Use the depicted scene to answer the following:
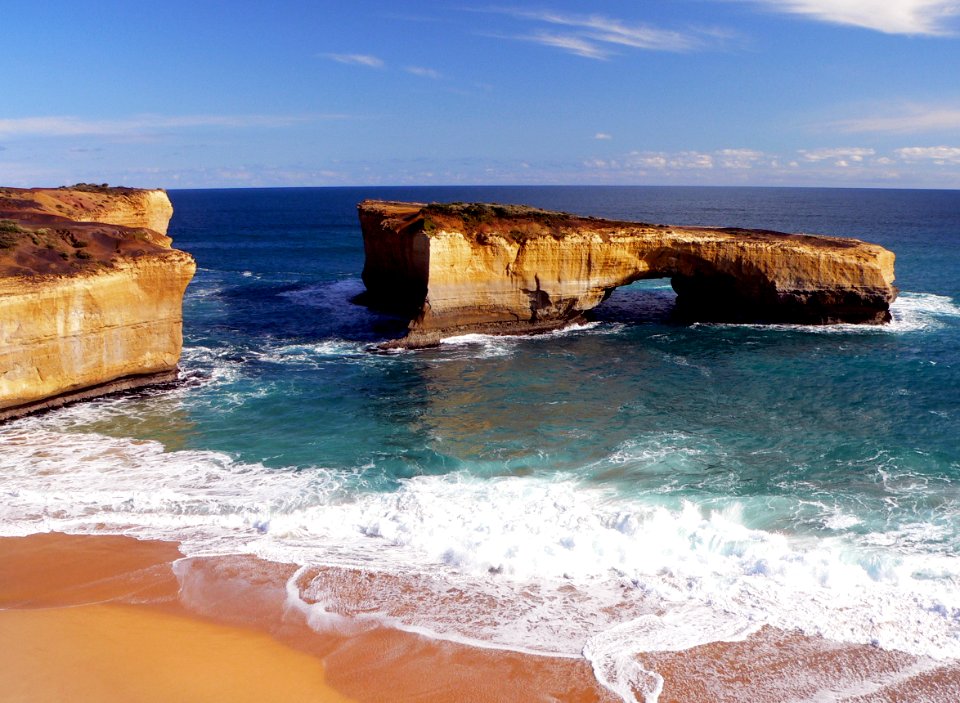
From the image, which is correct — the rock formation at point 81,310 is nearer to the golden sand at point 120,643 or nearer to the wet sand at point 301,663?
the golden sand at point 120,643

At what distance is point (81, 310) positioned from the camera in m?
20.7

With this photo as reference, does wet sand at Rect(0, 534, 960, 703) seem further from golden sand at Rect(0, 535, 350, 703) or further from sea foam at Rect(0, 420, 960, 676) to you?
sea foam at Rect(0, 420, 960, 676)

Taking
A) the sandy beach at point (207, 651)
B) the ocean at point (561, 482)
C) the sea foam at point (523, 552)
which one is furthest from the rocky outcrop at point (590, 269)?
the sandy beach at point (207, 651)

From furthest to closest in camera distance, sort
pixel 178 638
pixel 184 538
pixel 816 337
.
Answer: pixel 816 337, pixel 184 538, pixel 178 638

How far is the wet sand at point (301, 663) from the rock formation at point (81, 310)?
9.42 m

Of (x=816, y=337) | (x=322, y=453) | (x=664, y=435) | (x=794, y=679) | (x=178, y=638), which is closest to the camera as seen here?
(x=794, y=679)

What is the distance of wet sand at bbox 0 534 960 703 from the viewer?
10078 mm

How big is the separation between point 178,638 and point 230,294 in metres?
31.1

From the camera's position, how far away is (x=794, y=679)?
10.4 meters

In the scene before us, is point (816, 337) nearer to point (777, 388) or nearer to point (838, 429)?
point (777, 388)

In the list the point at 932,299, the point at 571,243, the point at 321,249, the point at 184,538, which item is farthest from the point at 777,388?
the point at 321,249

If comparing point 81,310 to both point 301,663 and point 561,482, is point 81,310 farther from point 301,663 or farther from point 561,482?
point 561,482

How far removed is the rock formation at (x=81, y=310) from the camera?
19578mm

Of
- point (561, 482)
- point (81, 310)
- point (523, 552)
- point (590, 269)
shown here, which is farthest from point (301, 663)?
point (590, 269)
